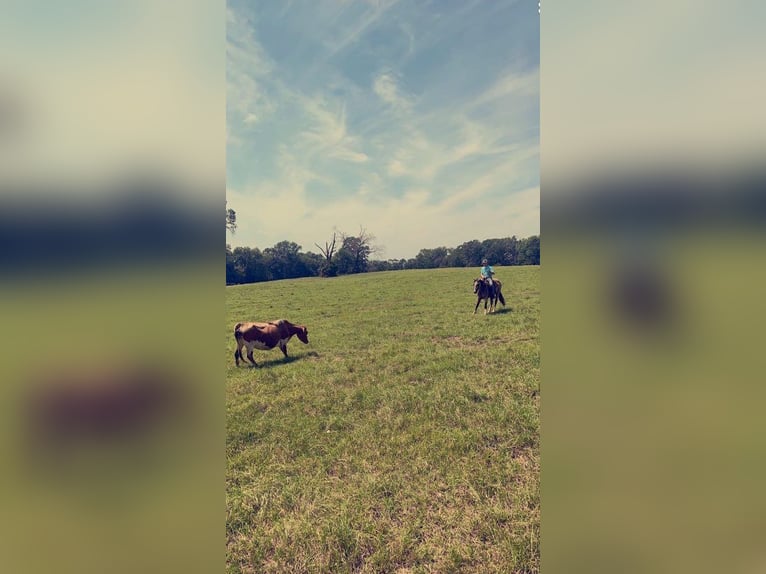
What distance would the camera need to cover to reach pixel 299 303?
2048cm

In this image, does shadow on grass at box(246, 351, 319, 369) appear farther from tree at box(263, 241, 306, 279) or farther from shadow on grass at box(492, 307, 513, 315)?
tree at box(263, 241, 306, 279)

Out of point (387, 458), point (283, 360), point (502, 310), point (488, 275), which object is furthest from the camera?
point (488, 275)

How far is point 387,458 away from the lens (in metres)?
4.71

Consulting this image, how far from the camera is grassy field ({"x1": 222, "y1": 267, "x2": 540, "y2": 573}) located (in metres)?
3.27

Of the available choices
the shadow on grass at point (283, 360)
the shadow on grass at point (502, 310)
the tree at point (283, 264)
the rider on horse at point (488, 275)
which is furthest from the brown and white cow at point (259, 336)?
the tree at point (283, 264)

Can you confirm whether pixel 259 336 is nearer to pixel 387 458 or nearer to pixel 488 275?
pixel 387 458

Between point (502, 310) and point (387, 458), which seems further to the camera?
point (502, 310)

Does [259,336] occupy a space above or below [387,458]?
above

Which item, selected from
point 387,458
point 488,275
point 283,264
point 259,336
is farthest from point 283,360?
point 283,264

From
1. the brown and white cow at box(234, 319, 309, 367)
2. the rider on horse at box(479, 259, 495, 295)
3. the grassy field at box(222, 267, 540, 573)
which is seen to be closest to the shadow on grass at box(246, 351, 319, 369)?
the grassy field at box(222, 267, 540, 573)

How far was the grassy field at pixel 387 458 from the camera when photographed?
10.7ft
